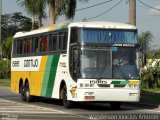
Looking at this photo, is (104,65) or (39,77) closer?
(104,65)

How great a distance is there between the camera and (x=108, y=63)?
2117cm

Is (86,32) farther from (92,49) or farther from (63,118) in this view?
(63,118)

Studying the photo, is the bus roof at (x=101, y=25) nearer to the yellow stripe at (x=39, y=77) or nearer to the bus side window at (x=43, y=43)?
the bus side window at (x=43, y=43)

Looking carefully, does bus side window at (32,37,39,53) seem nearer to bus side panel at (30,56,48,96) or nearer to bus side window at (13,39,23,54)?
bus side panel at (30,56,48,96)

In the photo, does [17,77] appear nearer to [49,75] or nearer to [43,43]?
[43,43]

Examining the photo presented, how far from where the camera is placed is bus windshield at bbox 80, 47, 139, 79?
21.1m

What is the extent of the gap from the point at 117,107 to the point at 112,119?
17.6 ft

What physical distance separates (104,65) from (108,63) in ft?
0.61

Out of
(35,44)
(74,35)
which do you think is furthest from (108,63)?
(35,44)

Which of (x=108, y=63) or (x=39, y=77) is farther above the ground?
(x=108, y=63)

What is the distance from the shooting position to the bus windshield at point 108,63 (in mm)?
21062

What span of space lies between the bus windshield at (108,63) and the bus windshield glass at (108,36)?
1.21ft

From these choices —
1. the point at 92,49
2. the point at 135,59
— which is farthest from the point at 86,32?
the point at 135,59

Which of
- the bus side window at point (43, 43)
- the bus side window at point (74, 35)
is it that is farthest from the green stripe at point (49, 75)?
the bus side window at point (74, 35)
